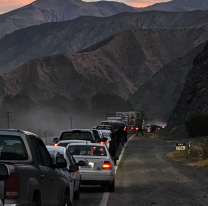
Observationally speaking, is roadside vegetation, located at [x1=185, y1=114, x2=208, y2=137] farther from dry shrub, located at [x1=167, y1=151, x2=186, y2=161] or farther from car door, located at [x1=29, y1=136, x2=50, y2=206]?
car door, located at [x1=29, y1=136, x2=50, y2=206]

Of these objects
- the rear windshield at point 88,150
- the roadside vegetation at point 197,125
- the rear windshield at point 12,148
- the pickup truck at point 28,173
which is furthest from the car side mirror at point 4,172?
the roadside vegetation at point 197,125

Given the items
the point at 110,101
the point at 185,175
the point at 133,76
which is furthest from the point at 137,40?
the point at 185,175

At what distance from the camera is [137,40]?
181750 mm

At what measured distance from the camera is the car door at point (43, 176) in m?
8.37

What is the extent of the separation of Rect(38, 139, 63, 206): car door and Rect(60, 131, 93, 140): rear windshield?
14.5 metres

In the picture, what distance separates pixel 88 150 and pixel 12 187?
1024 cm

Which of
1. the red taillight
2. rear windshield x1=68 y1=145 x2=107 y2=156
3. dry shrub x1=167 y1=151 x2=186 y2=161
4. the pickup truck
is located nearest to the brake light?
rear windshield x1=68 y1=145 x2=107 y2=156

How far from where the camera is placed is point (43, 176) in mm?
8445

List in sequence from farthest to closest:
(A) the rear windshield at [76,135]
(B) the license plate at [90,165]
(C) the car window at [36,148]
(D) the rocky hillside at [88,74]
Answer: (D) the rocky hillside at [88,74] → (A) the rear windshield at [76,135] → (B) the license plate at [90,165] → (C) the car window at [36,148]

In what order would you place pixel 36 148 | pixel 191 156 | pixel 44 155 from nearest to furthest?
pixel 36 148 → pixel 44 155 → pixel 191 156

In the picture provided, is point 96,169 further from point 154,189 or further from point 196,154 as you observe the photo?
point 196,154

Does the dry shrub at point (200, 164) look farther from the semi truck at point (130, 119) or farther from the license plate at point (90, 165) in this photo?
the semi truck at point (130, 119)

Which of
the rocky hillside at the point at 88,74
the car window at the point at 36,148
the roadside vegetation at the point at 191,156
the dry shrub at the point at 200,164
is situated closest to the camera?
the car window at the point at 36,148

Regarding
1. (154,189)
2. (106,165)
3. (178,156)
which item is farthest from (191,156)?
(106,165)
